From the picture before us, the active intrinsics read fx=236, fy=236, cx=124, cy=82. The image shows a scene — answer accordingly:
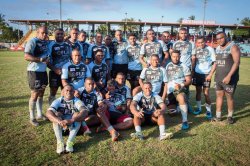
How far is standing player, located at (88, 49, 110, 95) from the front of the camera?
641 centimetres

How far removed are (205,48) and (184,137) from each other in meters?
3.14

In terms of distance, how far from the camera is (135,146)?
491cm

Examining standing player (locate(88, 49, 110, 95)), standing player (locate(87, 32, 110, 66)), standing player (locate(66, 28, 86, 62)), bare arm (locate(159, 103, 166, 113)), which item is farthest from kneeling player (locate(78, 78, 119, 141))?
standing player (locate(66, 28, 86, 62))

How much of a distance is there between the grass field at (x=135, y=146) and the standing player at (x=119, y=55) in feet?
7.96

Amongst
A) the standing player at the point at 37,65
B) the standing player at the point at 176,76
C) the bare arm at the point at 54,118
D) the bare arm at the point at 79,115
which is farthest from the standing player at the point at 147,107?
the standing player at the point at 37,65

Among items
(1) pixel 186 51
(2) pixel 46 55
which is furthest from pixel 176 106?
(2) pixel 46 55

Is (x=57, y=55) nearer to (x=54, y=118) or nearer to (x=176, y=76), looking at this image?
(x=54, y=118)

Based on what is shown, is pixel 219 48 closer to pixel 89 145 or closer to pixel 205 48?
pixel 205 48

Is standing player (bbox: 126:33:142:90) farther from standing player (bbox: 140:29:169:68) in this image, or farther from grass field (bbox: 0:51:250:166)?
grass field (bbox: 0:51:250:166)

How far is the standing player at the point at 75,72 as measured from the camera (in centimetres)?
580

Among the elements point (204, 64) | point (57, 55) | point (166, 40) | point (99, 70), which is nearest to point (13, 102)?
point (57, 55)

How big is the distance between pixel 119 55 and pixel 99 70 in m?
1.39

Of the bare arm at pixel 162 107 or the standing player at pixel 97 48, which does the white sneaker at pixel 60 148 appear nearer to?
the bare arm at pixel 162 107

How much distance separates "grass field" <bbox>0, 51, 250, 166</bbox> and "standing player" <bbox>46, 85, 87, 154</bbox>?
9.2 inches
